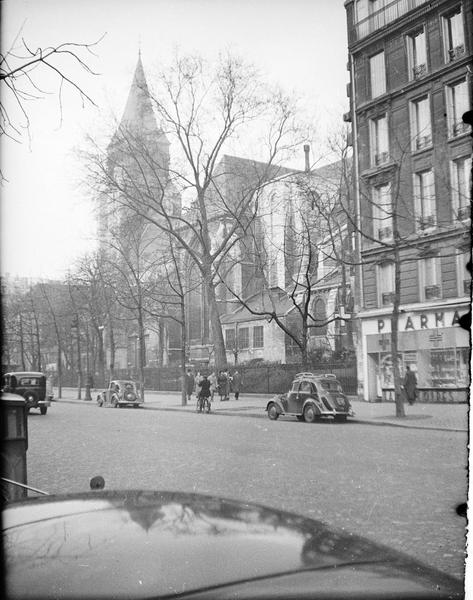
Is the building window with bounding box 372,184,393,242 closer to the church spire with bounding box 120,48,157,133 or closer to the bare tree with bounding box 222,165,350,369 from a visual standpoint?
the bare tree with bounding box 222,165,350,369

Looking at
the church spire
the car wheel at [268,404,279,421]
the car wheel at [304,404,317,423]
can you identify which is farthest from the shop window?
the church spire

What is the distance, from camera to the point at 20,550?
160 centimetres

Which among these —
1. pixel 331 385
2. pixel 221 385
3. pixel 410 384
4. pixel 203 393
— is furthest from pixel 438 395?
pixel 203 393

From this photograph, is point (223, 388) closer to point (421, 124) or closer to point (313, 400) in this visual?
point (313, 400)

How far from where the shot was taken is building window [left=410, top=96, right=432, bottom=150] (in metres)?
7.67

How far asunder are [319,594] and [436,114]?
865cm

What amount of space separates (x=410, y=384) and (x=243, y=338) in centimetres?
2211

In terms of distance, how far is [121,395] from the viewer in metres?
25.2

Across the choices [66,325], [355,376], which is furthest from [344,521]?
[355,376]

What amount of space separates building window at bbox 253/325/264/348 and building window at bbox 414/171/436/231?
15.3 m

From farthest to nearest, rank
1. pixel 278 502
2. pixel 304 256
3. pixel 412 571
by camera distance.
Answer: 1. pixel 304 256
2. pixel 278 502
3. pixel 412 571

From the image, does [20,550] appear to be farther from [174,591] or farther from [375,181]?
[375,181]

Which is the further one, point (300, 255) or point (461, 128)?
point (300, 255)

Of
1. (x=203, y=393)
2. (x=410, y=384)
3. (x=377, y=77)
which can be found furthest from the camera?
(x=203, y=393)
